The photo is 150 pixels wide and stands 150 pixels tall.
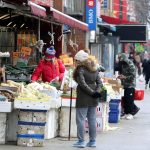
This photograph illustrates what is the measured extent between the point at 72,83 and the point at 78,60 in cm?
77

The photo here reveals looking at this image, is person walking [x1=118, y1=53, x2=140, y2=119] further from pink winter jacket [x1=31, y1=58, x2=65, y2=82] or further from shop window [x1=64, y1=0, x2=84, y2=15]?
shop window [x1=64, y1=0, x2=84, y2=15]

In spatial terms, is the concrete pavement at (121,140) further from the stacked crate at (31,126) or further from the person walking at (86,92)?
the person walking at (86,92)

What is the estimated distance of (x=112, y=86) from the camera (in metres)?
14.3

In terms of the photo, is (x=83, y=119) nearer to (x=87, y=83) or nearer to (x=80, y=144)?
(x=80, y=144)

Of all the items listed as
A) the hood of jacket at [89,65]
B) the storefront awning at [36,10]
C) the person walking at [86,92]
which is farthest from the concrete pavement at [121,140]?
the storefront awning at [36,10]

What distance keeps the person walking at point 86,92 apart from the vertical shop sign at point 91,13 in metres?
17.5

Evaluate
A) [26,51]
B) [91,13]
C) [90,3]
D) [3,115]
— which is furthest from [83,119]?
[90,3]

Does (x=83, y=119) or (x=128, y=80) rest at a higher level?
(x=128, y=80)

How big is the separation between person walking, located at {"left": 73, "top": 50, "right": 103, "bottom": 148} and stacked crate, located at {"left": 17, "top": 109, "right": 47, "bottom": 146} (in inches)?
24.8

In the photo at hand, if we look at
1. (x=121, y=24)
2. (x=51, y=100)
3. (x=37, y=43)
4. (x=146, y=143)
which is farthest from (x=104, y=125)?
(x=121, y=24)

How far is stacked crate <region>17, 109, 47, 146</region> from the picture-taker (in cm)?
998

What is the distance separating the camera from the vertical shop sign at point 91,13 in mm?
27656

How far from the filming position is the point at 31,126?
9.99 metres

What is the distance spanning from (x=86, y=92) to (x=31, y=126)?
1096 mm
